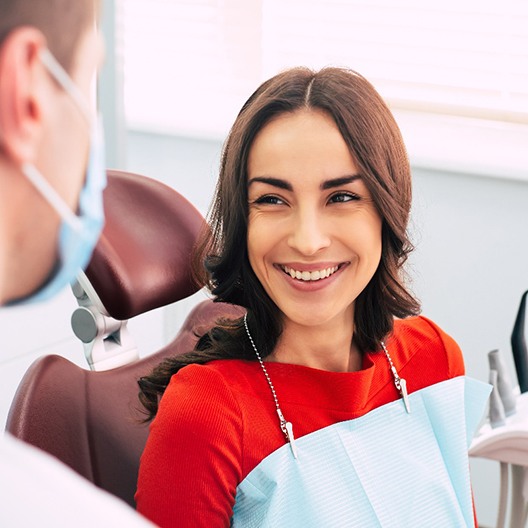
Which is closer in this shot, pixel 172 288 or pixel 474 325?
pixel 172 288

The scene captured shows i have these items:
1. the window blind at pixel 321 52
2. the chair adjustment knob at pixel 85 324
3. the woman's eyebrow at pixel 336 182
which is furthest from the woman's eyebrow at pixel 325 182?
the window blind at pixel 321 52

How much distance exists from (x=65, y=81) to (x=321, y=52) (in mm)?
2448

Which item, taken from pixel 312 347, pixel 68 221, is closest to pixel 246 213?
pixel 312 347

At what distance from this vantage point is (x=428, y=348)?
4.02 ft

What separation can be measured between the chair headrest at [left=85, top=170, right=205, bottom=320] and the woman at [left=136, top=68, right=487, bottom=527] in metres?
0.11

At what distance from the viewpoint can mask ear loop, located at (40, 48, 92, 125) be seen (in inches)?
6.2

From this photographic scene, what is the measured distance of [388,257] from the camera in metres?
1.11

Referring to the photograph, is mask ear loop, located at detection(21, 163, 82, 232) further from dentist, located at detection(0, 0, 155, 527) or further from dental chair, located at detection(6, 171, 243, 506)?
dental chair, located at detection(6, 171, 243, 506)

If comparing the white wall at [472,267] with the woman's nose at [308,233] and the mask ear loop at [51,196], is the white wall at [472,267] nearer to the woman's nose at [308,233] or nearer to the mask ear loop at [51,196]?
the woman's nose at [308,233]

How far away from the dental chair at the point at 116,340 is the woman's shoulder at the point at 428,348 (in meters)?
0.27

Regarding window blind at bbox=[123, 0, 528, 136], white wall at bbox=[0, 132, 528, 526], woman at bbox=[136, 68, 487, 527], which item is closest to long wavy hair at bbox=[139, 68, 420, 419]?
woman at bbox=[136, 68, 487, 527]

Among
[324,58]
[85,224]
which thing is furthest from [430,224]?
[85,224]

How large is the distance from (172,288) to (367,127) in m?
0.40

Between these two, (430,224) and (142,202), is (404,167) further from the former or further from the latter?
(430,224)
